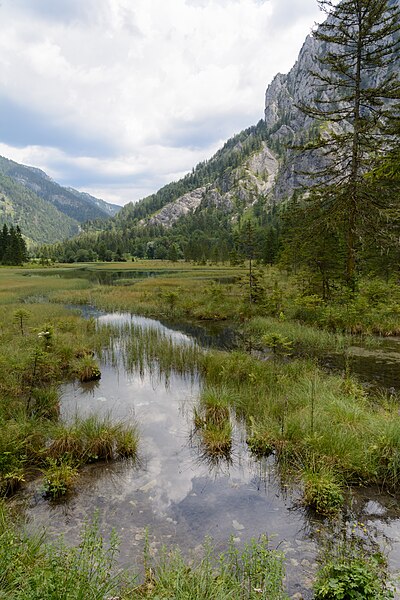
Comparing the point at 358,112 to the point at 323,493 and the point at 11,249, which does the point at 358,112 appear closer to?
the point at 323,493

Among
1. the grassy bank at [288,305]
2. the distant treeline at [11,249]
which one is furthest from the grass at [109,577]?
the distant treeline at [11,249]

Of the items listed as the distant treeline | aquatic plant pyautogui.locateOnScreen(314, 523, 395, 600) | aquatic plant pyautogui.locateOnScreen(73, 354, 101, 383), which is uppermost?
the distant treeline

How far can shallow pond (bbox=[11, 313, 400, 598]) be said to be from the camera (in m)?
5.19

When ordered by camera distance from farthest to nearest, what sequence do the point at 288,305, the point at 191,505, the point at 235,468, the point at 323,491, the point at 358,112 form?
the point at 288,305 → the point at 358,112 → the point at 235,468 → the point at 191,505 → the point at 323,491

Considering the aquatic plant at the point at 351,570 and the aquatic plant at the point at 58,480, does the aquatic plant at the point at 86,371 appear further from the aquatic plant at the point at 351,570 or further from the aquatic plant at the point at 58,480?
the aquatic plant at the point at 351,570

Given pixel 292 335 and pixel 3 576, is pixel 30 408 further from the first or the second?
pixel 292 335

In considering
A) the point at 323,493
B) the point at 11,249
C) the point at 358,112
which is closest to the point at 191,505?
the point at 323,493

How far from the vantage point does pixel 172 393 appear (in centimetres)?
1199

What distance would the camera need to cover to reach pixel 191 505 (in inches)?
246

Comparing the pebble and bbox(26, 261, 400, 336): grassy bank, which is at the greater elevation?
bbox(26, 261, 400, 336): grassy bank

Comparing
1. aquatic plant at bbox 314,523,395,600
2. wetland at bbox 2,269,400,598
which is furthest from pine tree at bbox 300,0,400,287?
aquatic plant at bbox 314,523,395,600

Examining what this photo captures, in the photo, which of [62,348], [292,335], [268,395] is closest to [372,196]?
[292,335]

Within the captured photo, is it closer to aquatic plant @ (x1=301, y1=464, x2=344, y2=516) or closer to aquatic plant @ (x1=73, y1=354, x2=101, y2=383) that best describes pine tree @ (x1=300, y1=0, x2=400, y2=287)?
aquatic plant @ (x1=301, y1=464, x2=344, y2=516)

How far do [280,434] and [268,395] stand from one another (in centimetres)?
252
